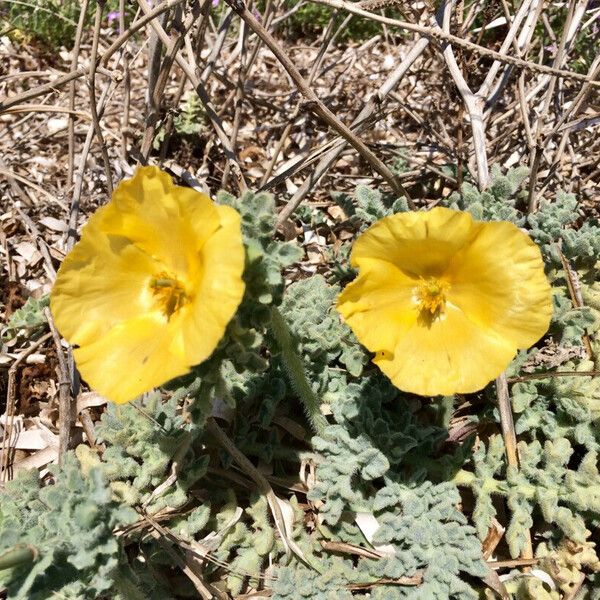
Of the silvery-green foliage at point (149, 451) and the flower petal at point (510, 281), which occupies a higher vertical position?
the flower petal at point (510, 281)

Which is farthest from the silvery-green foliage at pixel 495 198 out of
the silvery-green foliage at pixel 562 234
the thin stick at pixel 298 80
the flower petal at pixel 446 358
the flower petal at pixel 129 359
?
the flower petal at pixel 129 359

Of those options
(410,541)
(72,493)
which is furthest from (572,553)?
(72,493)

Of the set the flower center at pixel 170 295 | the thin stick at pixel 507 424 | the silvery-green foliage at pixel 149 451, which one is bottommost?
the silvery-green foliage at pixel 149 451

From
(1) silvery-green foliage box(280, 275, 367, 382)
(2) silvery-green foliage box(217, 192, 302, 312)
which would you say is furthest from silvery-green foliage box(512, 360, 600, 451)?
(2) silvery-green foliage box(217, 192, 302, 312)

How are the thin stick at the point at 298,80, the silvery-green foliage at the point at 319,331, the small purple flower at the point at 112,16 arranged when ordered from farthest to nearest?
1. the small purple flower at the point at 112,16
2. the silvery-green foliage at the point at 319,331
3. the thin stick at the point at 298,80

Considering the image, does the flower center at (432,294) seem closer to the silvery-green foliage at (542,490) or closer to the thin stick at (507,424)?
the thin stick at (507,424)

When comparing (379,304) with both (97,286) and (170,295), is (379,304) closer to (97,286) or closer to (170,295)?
(170,295)

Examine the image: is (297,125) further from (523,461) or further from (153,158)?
(523,461)

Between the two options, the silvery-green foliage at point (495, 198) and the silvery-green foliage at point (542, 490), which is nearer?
the silvery-green foliage at point (542, 490)

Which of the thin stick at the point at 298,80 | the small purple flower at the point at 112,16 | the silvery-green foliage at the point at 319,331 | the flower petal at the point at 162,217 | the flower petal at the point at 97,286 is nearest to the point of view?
the flower petal at the point at 162,217
